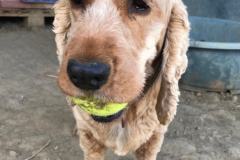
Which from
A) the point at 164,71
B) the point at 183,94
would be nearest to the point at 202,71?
the point at 183,94

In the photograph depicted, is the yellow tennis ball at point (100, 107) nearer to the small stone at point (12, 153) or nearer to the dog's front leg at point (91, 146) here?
the dog's front leg at point (91, 146)

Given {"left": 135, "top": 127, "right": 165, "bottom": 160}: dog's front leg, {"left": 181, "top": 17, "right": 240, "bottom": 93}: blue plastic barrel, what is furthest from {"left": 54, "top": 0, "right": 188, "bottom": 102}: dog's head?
{"left": 181, "top": 17, "right": 240, "bottom": 93}: blue plastic barrel

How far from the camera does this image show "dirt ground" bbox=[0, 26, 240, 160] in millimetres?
3232

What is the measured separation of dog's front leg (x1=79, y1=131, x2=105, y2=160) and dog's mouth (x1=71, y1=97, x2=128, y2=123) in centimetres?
30

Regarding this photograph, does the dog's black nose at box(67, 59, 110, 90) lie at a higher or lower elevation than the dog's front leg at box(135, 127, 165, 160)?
higher

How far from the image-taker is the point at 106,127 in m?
2.51

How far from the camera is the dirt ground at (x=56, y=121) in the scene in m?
3.23

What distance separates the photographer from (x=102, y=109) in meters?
2.21

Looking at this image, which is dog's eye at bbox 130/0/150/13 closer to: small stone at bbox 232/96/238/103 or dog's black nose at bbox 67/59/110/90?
dog's black nose at bbox 67/59/110/90

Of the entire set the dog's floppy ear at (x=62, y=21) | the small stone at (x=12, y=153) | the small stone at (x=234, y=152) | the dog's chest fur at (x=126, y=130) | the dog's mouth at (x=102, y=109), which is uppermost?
the dog's floppy ear at (x=62, y=21)

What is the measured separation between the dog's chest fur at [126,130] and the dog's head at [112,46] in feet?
0.93

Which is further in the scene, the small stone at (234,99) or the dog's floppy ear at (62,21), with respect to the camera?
the small stone at (234,99)

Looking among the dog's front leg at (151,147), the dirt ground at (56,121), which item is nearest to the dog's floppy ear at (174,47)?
the dog's front leg at (151,147)

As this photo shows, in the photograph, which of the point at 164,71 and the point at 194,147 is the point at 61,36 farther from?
the point at 194,147
